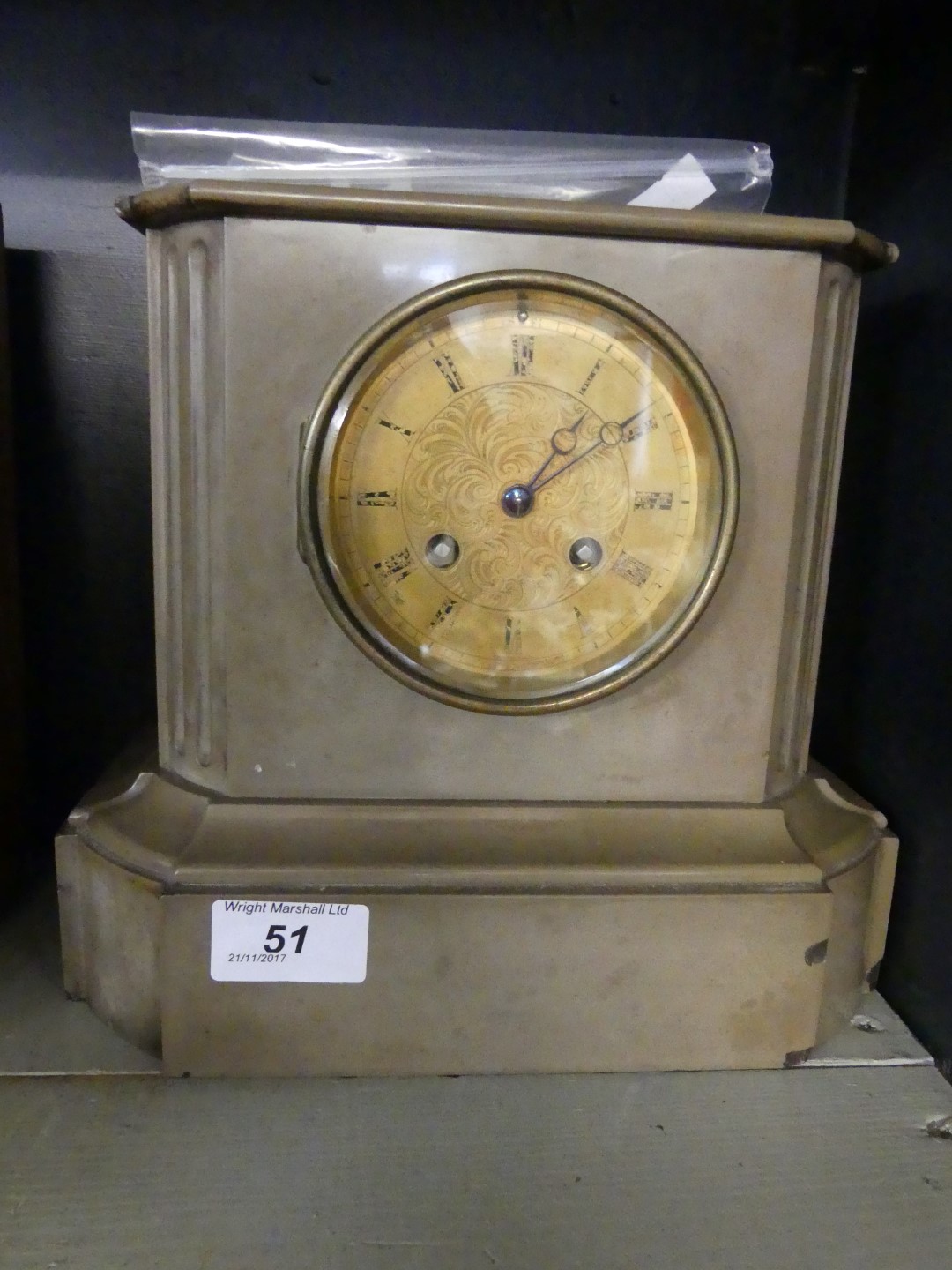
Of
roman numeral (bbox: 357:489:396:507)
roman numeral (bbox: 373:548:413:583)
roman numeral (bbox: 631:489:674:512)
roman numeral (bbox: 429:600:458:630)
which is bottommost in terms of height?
roman numeral (bbox: 429:600:458:630)

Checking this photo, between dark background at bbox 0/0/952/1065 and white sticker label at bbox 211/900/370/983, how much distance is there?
0.46 m

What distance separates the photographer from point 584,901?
781mm

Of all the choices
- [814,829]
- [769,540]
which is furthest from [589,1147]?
[769,540]

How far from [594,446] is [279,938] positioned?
50 centimetres

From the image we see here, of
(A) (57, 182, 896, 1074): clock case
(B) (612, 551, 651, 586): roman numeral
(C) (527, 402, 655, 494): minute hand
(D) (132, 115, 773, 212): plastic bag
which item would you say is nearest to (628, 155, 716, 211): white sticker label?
(D) (132, 115, 773, 212): plastic bag

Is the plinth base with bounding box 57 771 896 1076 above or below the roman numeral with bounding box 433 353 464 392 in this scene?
below

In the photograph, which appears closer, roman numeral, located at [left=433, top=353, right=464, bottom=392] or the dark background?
roman numeral, located at [left=433, top=353, right=464, bottom=392]

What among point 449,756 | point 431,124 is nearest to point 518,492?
point 449,756

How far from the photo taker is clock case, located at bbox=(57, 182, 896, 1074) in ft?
2.51

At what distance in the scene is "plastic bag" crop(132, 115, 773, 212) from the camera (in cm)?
85

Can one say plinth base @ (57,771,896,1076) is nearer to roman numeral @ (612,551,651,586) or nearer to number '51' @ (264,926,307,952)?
number '51' @ (264,926,307,952)

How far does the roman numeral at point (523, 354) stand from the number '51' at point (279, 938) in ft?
1.67

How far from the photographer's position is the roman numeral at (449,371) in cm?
78

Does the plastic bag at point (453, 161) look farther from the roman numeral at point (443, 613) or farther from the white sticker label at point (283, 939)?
the white sticker label at point (283, 939)
